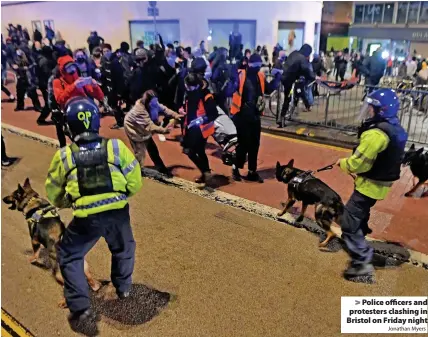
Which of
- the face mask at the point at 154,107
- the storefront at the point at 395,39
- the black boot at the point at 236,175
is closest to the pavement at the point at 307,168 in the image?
the black boot at the point at 236,175

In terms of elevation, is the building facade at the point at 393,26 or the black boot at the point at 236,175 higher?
the building facade at the point at 393,26

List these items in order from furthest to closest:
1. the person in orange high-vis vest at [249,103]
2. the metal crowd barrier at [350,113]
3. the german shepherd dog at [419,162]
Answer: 1. the metal crowd barrier at [350,113]
2. the person in orange high-vis vest at [249,103]
3. the german shepherd dog at [419,162]

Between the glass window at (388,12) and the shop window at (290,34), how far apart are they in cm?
712

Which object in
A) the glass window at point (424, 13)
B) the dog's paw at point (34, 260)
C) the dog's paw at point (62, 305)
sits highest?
the glass window at point (424, 13)

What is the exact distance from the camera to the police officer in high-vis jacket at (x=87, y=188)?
325 centimetres

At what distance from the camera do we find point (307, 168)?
23.7 feet

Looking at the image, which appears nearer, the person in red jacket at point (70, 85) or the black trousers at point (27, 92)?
the person in red jacket at point (70, 85)

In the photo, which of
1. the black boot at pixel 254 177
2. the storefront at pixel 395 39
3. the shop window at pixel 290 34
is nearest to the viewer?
the black boot at pixel 254 177

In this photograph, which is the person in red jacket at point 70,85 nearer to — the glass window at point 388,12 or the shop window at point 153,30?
the shop window at point 153,30

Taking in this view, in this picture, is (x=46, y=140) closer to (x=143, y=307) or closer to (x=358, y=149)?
(x=143, y=307)

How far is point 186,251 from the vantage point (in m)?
4.74

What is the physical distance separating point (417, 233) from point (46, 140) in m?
7.84

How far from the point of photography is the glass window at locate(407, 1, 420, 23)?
24.9 metres

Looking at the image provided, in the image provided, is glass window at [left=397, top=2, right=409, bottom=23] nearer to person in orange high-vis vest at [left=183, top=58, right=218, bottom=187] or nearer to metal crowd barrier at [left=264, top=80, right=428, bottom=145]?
metal crowd barrier at [left=264, top=80, right=428, bottom=145]
